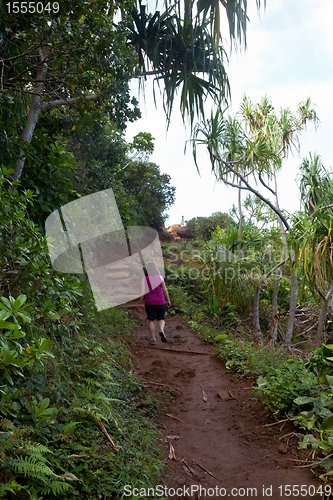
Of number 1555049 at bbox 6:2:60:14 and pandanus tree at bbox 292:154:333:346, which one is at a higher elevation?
number 1555049 at bbox 6:2:60:14

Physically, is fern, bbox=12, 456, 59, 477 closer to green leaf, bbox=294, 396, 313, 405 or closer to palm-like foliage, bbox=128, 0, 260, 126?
green leaf, bbox=294, 396, 313, 405

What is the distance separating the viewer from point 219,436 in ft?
9.85

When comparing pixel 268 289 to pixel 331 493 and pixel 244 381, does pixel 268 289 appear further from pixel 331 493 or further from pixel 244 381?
pixel 331 493

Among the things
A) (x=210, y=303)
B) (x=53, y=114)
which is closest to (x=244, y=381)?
(x=210, y=303)

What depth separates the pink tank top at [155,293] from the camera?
5504 millimetres

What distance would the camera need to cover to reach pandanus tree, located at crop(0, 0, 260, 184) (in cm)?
288

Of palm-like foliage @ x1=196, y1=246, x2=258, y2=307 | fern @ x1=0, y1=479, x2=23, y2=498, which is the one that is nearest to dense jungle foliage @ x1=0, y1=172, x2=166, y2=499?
fern @ x1=0, y1=479, x2=23, y2=498

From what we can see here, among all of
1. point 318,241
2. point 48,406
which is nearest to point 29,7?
point 48,406

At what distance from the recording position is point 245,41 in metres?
5.39

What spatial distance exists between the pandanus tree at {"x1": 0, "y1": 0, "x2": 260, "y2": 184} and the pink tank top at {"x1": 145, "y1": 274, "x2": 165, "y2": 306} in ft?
9.29

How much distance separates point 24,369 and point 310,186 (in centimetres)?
581

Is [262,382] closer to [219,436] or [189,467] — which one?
[219,436]

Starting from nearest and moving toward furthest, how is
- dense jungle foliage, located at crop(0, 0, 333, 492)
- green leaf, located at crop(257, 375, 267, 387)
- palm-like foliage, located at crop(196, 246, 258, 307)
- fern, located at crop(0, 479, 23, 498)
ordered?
fern, located at crop(0, 479, 23, 498)
dense jungle foliage, located at crop(0, 0, 333, 492)
green leaf, located at crop(257, 375, 267, 387)
palm-like foliage, located at crop(196, 246, 258, 307)

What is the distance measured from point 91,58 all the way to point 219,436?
4.09m
